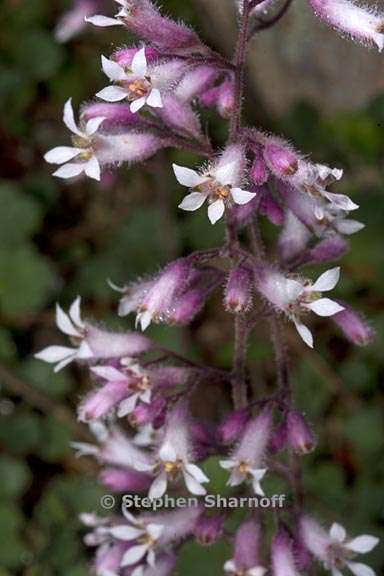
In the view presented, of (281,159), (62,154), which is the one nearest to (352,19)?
(281,159)

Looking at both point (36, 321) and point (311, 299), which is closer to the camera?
point (311, 299)

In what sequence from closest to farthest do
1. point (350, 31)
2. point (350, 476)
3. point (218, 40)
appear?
1. point (350, 31)
2. point (350, 476)
3. point (218, 40)

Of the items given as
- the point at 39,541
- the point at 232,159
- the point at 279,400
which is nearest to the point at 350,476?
the point at 39,541

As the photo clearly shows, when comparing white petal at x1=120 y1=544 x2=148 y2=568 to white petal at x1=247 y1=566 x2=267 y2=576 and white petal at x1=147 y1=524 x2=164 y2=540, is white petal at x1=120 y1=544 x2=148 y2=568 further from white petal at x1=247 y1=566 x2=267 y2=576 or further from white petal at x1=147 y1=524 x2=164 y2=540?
white petal at x1=247 y1=566 x2=267 y2=576

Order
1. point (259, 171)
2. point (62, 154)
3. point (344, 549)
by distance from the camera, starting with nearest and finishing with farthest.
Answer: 1. point (259, 171)
2. point (62, 154)
3. point (344, 549)

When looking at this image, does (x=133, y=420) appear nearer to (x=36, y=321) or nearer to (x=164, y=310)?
(x=164, y=310)

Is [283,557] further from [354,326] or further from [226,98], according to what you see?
[226,98]

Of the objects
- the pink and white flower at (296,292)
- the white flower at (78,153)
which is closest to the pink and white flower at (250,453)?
the pink and white flower at (296,292)
